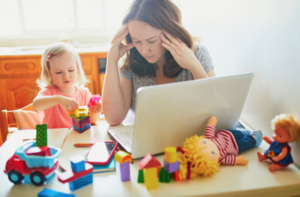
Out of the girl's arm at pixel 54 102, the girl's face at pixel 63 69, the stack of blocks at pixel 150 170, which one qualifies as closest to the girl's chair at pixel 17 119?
the girl's arm at pixel 54 102

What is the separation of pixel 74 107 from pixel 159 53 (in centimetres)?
44

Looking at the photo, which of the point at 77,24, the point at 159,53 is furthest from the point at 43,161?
the point at 77,24

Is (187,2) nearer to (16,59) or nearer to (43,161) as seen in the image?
(16,59)

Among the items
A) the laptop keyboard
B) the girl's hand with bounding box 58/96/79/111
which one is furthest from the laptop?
the girl's hand with bounding box 58/96/79/111

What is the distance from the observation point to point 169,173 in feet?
2.27

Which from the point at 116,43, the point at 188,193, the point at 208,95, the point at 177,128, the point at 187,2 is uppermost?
the point at 187,2

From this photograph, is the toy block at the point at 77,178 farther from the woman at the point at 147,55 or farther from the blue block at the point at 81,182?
the woman at the point at 147,55

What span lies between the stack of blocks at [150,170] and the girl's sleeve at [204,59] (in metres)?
0.70

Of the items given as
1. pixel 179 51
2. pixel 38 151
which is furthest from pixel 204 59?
pixel 38 151

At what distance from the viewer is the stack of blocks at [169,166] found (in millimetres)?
657

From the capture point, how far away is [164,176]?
690mm

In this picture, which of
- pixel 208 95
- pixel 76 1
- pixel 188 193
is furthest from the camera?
pixel 76 1

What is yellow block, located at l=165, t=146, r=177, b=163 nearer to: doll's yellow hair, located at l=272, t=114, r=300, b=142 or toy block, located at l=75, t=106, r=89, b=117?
doll's yellow hair, located at l=272, t=114, r=300, b=142

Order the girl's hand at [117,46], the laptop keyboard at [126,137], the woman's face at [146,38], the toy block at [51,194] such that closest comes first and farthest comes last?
the toy block at [51,194], the laptop keyboard at [126,137], the woman's face at [146,38], the girl's hand at [117,46]
